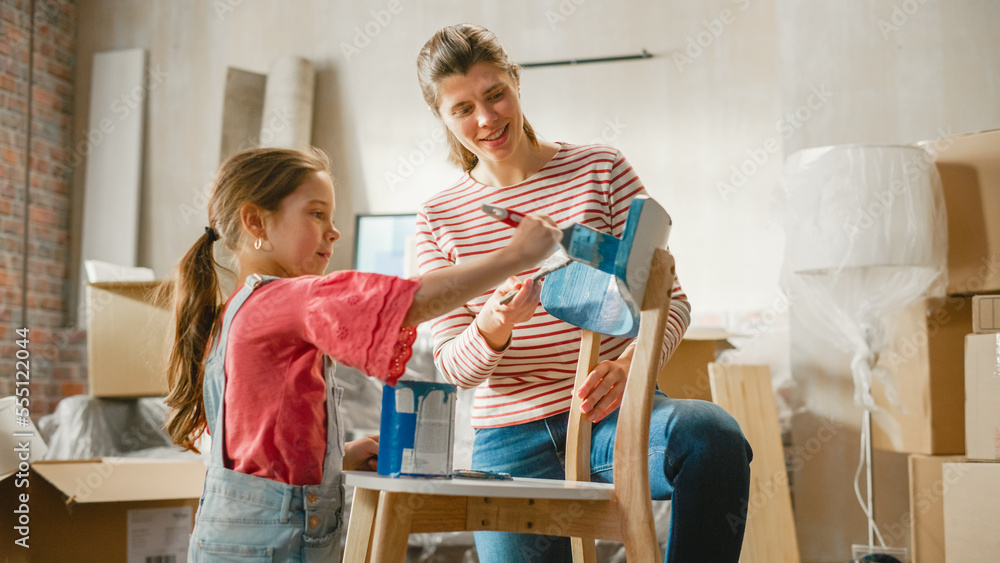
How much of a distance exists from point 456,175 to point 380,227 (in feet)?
1.38

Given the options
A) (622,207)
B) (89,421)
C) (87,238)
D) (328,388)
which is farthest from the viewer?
(87,238)

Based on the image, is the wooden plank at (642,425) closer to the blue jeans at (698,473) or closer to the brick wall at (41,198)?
the blue jeans at (698,473)

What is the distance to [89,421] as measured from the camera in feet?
9.90

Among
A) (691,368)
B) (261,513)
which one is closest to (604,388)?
(261,513)

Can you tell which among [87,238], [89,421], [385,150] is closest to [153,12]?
[87,238]

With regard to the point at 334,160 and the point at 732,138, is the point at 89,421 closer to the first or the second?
the point at 334,160

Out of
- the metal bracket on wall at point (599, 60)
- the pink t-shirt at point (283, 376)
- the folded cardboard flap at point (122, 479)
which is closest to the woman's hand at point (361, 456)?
the pink t-shirt at point (283, 376)

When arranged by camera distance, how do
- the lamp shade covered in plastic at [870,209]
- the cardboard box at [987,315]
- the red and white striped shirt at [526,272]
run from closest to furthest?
the red and white striped shirt at [526,272] → the cardboard box at [987,315] → the lamp shade covered in plastic at [870,209]

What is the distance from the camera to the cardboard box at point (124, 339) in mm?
2943

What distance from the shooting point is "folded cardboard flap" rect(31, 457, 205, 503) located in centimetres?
174

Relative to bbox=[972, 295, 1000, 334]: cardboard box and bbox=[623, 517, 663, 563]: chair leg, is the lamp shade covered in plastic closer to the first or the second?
bbox=[972, 295, 1000, 334]: cardboard box

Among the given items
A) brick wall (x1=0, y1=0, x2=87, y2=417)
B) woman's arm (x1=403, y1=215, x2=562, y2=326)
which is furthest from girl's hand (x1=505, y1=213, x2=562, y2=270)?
brick wall (x1=0, y1=0, x2=87, y2=417)

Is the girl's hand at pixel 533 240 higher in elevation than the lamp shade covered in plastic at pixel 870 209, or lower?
lower

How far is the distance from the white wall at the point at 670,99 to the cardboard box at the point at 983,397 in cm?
67
